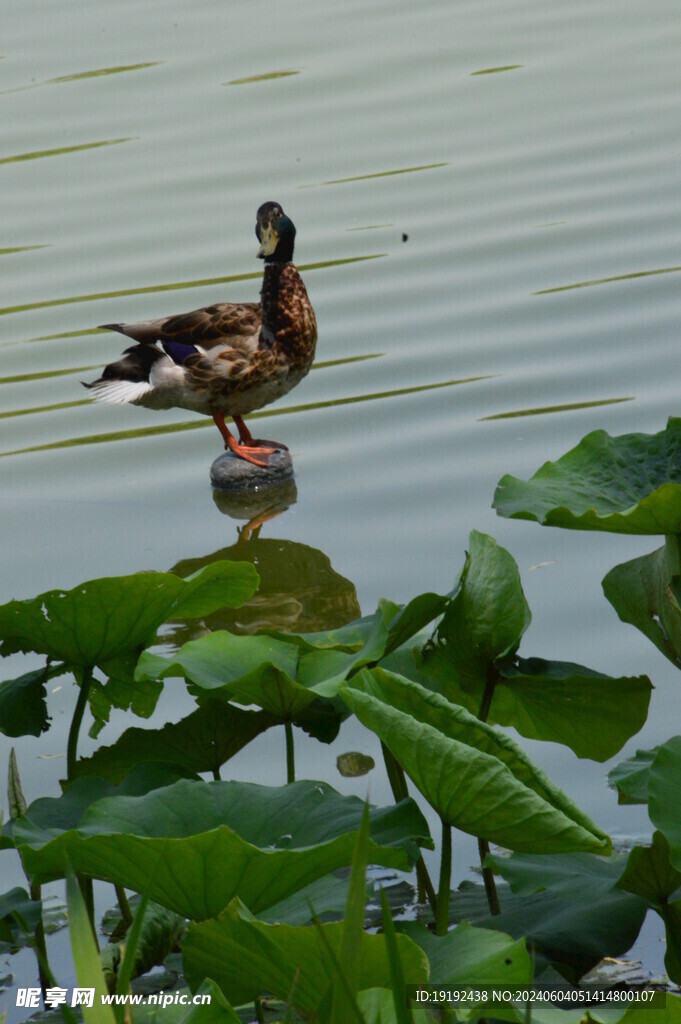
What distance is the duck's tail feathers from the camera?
4234 millimetres

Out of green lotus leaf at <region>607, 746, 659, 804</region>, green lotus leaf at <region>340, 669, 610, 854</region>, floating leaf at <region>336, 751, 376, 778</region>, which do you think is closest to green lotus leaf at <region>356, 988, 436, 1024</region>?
green lotus leaf at <region>340, 669, 610, 854</region>

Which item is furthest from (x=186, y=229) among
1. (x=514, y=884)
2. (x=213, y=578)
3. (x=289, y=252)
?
(x=514, y=884)

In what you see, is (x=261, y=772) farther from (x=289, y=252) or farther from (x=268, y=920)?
(x=289, y=252)

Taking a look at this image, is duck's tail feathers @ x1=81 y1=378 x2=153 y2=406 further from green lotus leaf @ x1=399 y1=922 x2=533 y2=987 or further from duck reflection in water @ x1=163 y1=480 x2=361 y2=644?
green lotus leaf @ x1=399 y1=922 x2=533 y2=987

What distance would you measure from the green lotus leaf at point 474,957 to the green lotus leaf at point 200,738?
19.6 inches

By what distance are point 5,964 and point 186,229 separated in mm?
4412

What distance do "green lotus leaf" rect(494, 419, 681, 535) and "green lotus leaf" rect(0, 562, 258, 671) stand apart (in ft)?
1.42

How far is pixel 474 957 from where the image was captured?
153 centimetres

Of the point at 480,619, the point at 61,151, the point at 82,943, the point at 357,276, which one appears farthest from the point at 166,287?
the point at 82,943

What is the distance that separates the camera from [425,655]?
208 centimetres

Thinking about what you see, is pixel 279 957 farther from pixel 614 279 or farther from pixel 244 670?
pixel 614 279

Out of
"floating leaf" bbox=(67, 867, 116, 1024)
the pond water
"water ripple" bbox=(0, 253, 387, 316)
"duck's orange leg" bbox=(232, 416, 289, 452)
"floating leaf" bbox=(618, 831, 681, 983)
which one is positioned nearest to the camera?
"floating leaf" bbox=(67, 867, 116, 1024)

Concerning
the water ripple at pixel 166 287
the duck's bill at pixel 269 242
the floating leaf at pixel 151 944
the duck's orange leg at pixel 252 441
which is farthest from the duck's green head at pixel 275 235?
the floating leaf at pixel 151 944

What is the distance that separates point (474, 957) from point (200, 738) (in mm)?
684
